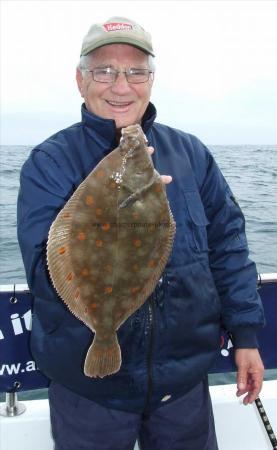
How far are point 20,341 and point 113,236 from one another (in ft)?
5.67

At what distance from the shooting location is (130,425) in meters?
2.63

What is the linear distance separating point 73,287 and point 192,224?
845 mm

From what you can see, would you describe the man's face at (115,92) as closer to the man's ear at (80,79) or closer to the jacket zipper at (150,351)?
the man's ear at (80,79)

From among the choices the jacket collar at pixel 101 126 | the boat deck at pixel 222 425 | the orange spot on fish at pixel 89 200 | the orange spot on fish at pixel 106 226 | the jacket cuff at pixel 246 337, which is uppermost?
the jacket collar at pixel 101 126

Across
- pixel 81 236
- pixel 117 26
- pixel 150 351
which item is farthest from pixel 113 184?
pixel 117 26

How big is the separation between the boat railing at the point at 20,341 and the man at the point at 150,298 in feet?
1.88

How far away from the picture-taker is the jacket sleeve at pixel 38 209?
2244mm

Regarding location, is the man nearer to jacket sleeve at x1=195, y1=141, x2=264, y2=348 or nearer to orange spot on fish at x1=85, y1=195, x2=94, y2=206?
jacket sleeve at x1=195, y1=141, x2=264, y2=348

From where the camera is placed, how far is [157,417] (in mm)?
2723

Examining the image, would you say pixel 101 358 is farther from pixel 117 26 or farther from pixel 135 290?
pixel 117 26

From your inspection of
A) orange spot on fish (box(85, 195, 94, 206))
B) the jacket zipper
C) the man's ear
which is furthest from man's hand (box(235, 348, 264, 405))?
the man's ear

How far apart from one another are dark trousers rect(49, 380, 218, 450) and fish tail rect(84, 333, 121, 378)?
49 centimetres

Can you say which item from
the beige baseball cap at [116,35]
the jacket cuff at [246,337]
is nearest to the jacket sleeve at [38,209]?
the beige baseball cap at [116,35]

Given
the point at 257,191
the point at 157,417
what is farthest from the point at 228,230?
the point at 257,191
